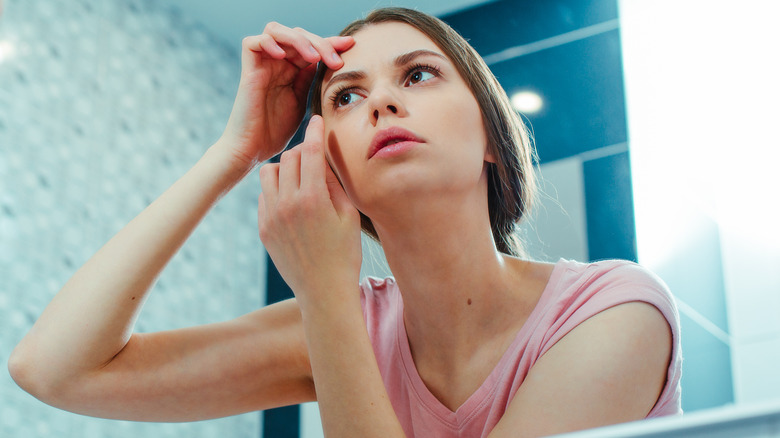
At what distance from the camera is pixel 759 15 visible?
170 centimetres

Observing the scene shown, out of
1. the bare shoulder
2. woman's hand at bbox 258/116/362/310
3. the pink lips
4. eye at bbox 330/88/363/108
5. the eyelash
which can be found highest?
the eyelash

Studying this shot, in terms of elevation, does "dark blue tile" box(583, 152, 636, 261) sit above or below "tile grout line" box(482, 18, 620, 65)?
below

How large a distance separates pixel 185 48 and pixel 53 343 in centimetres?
148

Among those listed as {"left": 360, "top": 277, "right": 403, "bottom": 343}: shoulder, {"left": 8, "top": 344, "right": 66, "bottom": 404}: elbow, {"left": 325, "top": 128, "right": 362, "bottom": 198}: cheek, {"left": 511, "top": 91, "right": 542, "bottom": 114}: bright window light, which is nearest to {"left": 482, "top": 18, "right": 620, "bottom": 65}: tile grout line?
{"left": 511, "top": 91, "right": 542, "bottom": 114}: bright window light

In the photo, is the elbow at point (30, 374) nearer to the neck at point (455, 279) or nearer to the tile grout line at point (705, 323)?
the neck at point (455, 279)

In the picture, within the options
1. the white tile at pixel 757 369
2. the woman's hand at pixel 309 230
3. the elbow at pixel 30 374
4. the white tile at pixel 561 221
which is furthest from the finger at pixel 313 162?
the white tile at pixel 757 369

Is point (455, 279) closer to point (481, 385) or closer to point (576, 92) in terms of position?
point (481, 385)

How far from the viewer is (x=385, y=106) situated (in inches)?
32.0

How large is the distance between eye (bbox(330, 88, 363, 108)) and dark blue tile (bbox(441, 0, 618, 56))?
119 cm

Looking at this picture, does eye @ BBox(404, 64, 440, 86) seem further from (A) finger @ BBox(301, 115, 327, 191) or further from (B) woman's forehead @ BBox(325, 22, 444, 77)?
(A) finger @ BBox(301, 115, 327, 191)

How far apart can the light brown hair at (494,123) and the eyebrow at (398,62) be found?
1.6 inches

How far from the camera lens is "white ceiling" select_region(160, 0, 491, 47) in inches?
75.0

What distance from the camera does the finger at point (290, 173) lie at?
29.5 inches

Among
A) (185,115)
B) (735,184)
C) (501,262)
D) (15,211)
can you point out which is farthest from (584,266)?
(185,115)
